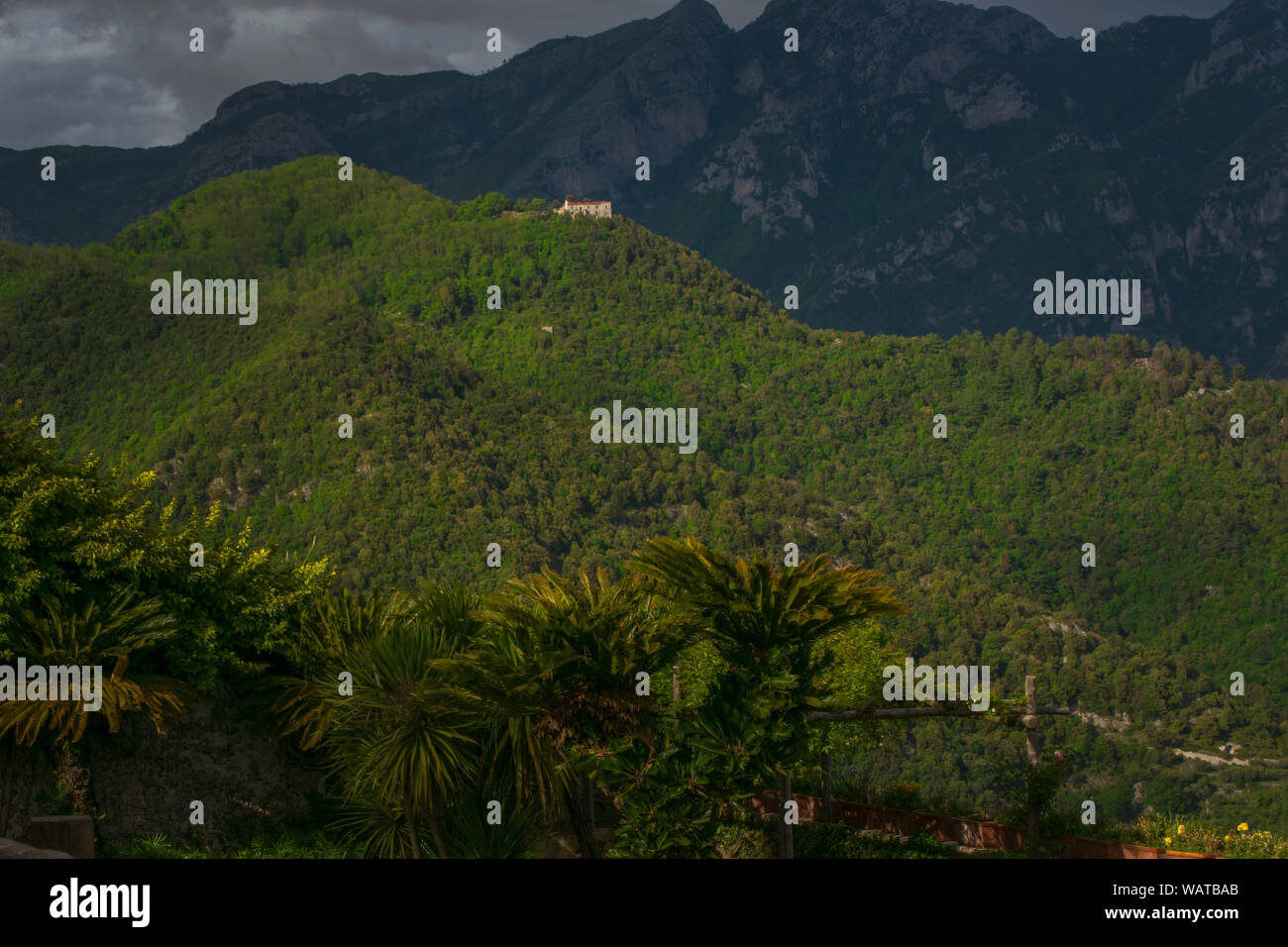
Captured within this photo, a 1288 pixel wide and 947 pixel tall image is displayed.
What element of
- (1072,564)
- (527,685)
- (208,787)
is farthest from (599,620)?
(1072,564)

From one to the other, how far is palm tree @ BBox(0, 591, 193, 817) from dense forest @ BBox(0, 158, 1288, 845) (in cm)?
→ 6204

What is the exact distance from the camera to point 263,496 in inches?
4850

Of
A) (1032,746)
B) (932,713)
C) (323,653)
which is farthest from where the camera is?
(323,653)

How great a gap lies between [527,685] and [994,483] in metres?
156

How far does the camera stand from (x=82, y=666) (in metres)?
23.3

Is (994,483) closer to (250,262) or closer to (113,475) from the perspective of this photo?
(250,262)

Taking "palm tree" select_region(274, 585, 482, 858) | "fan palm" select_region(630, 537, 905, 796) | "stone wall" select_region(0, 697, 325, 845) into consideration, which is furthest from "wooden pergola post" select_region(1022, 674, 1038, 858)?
"stone wall" select_region(0, 697, 325, 845)

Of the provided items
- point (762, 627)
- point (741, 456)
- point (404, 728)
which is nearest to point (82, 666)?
point (404, 728)

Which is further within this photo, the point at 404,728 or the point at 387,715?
the point at 387,715

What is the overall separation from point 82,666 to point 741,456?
155m

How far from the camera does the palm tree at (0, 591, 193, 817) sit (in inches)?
892

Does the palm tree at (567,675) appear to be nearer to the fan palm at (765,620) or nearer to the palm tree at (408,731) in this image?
the palm tree at (408,731)

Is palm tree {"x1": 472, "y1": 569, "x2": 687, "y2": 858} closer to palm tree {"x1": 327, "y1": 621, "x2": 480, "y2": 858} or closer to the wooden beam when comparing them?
palm tree {"x1": 327, "y1": 621, "x2": 480, "y2": 858}

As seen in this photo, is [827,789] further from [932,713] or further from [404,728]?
[404,728]
